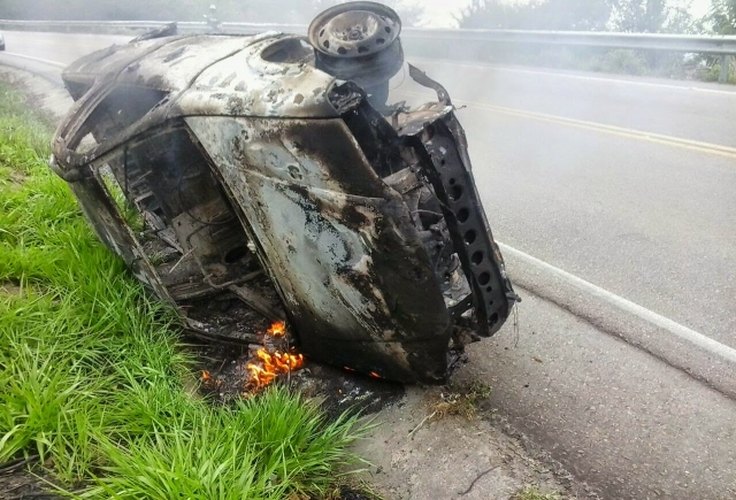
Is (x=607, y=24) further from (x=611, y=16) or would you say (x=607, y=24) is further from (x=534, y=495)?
(x=534, y=495)

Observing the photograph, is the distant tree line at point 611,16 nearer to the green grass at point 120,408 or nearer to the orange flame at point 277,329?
the orange flame at point 277,329

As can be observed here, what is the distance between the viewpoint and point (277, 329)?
3432 mm

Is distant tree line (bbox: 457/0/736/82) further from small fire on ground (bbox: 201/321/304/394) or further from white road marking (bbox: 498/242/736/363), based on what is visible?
small fire on ground (bbox: 201/321/304/394)

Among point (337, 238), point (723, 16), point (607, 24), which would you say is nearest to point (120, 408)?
point (337, 238)

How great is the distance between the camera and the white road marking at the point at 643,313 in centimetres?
330

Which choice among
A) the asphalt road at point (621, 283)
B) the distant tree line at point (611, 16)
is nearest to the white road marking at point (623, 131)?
the asphalt road at point (621, 283)

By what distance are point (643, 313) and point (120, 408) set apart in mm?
2888

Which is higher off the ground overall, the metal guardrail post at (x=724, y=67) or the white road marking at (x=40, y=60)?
the white road marking at (x=40, y=60)

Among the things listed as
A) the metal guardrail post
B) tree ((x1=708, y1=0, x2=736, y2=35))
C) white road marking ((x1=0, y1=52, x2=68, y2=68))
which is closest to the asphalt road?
the metal guardrail post

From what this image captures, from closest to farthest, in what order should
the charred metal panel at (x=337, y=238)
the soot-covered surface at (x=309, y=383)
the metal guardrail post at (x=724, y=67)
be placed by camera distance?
the charred metal panel at (x=337, y=238)
the soot-covered surface at (x=309, y=383)
the metal guardrail post at (x=724, y=67)

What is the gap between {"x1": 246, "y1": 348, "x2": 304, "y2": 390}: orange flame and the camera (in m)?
3.30

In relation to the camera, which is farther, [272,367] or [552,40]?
[552,40]

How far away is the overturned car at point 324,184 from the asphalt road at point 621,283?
2.08ft

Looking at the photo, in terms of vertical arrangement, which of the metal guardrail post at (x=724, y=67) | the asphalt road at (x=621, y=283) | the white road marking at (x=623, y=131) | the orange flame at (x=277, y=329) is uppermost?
the orange flame at (x=277, y=329)
